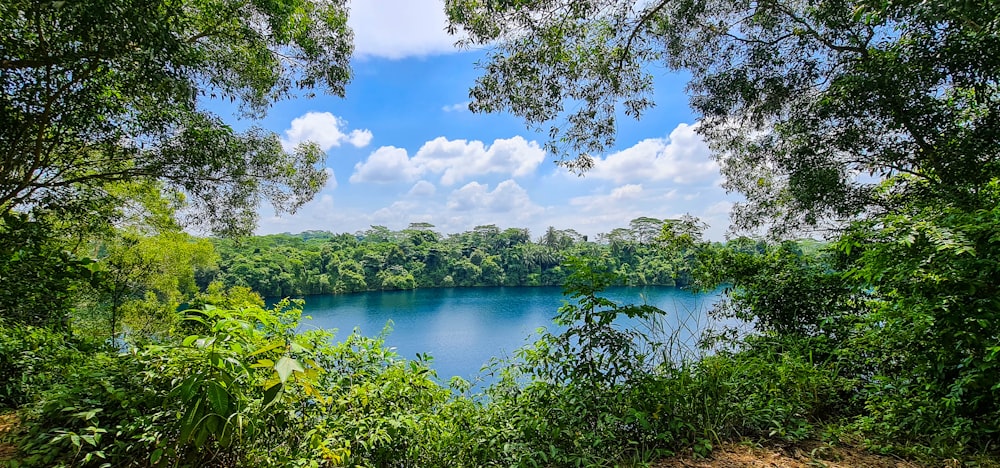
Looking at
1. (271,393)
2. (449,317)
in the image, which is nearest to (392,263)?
(449,317)

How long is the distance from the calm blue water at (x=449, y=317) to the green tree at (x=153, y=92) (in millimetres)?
5491

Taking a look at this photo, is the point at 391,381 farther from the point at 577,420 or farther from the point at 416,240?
the point at 416,240

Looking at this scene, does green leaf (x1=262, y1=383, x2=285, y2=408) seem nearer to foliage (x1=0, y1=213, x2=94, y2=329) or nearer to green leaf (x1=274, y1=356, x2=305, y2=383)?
green leaf (x1=274, y1=356, x2=305, y2=383)

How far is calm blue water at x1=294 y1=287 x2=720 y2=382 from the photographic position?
14.1 m

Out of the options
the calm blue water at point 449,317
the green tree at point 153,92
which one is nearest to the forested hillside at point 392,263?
the calm blue water at point 449,317

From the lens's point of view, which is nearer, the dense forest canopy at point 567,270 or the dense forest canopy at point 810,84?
the dense forest canopy at point 567,270

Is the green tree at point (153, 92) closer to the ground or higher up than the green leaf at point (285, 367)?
higher up

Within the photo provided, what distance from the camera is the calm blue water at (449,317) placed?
14.1m

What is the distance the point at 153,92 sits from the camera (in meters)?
2.66

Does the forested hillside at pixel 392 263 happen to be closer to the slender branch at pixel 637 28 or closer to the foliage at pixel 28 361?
the slender branch at pixel 637 28

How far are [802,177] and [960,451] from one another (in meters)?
3.56

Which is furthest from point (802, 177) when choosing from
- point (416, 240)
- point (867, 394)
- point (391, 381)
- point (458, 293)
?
point (416, 240)

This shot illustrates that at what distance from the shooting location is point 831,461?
75.6 inches

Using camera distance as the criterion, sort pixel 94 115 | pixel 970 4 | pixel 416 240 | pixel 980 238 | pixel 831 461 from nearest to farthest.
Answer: pixel 970 4 < pixel 980 238 < pixel 831 461 < pixel 94 115 < pixel 416 240
